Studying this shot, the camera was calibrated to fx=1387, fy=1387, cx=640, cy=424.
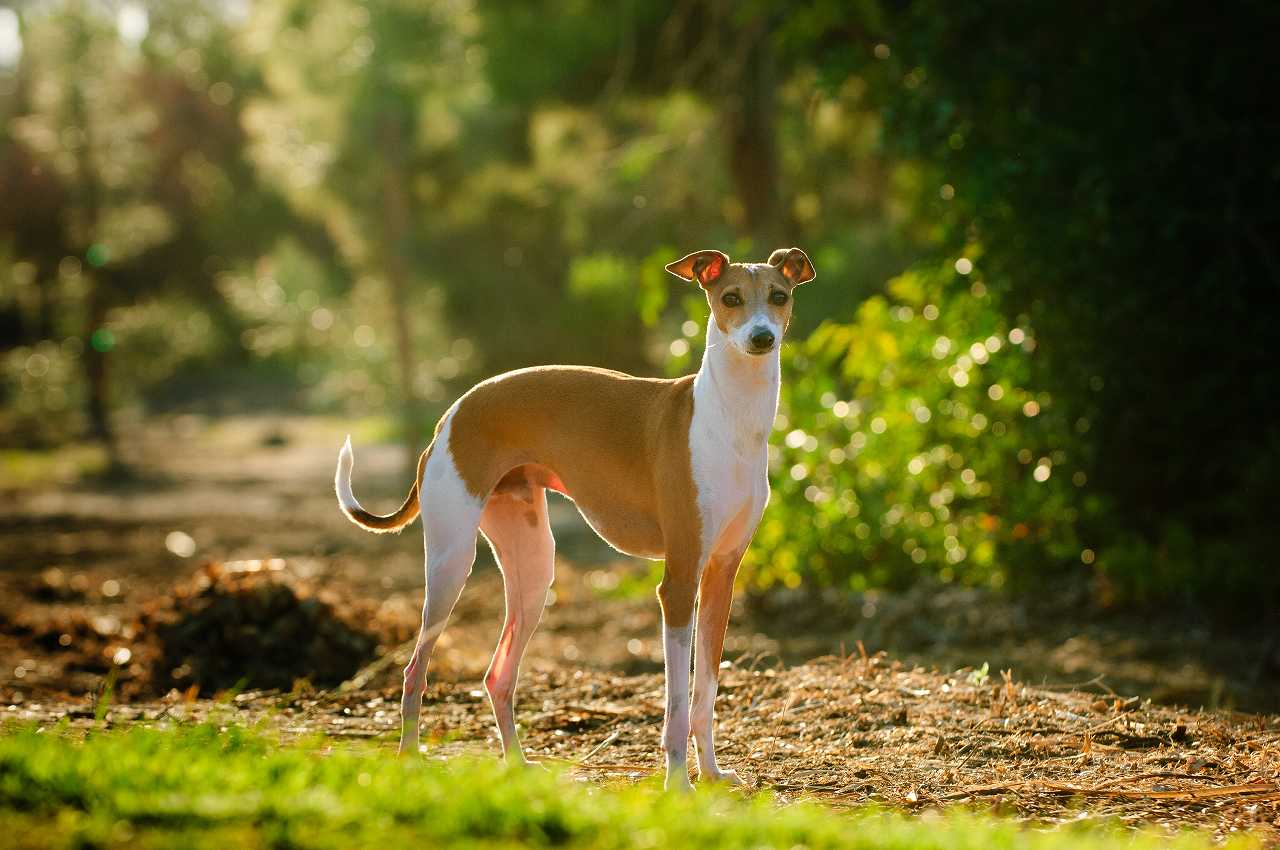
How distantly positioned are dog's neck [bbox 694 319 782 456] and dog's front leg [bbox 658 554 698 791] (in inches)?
19.4

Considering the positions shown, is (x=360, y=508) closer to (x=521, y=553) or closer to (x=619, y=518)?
(x=521, y=553)

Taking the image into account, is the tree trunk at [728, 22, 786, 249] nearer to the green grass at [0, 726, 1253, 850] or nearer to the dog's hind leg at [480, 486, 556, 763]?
the dog's hind leg at [480, 486, 556, 763]

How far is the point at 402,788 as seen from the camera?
13.0ft

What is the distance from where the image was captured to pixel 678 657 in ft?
15.9

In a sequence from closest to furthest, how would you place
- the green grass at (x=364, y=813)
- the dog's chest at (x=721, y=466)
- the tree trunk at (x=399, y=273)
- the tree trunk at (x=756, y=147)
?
the green grass at (x=364, y=813) < the dog's chest at (x=721, y=466) < the tree trunk at (x=756, y=147) < the tree trunk at (x=399, y=273)

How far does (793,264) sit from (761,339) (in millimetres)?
627

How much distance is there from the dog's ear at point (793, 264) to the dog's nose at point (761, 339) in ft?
1.67

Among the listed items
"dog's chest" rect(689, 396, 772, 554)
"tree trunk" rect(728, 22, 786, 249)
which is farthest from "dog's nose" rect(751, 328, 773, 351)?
"tree trunk" rect(728, 22, 786, 249)

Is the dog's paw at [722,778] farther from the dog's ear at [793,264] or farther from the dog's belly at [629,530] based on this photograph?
the dog's ear at [793,264]

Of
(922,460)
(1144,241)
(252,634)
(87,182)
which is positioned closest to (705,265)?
(252,634)

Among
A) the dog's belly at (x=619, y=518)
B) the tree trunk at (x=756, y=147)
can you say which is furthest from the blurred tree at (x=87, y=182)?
the dog's belly at (x=619, y=518)

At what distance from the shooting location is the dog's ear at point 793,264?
17.1ft

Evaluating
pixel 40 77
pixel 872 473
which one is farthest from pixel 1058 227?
pixel 40 77

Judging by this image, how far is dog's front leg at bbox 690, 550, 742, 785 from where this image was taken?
5062 mm
